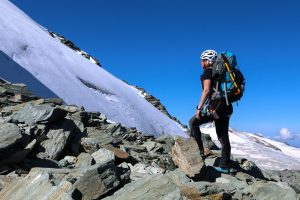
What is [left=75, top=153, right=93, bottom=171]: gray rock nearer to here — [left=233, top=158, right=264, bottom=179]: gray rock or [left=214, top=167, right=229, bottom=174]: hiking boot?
[left=214, top=167, right=229, bottom=174]: hiking boot

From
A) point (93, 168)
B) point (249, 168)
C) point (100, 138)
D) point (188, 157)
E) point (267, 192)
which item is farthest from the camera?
point (100, 138)

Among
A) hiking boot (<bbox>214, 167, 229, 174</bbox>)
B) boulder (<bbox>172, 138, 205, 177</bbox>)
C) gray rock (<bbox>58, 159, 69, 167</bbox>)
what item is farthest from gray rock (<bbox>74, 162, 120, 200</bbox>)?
hiking boot (<bbox>214, 167, 229, 174</bbox>)

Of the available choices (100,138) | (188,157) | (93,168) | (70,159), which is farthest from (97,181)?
(100,138)

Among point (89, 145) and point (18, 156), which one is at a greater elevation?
point (89, 145)

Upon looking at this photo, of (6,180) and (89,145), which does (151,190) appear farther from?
(89,145)

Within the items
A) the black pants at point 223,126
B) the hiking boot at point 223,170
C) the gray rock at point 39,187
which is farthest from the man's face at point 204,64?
the gray rock at point 39,187

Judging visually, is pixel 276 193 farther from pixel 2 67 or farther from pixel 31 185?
pixel 2 67

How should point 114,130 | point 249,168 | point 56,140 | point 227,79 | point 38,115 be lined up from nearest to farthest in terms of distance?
point 227,79 → point 56,140 → point 38,115 → point 249,168 → point 114,130

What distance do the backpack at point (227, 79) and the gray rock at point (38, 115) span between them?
4362 millimetres

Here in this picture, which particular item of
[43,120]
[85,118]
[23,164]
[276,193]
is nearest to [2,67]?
[85,118]

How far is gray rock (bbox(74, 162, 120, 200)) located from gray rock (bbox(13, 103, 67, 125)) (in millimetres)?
4116

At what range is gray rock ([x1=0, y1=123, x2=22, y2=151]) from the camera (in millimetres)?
8635

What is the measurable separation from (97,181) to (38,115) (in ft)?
14.9

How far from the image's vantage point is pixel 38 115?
1112 cm
